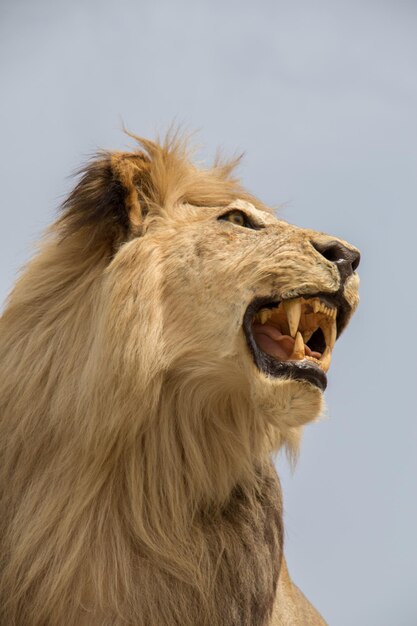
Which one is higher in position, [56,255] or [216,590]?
[56,255]

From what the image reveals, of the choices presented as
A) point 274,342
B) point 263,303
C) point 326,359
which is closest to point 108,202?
point 263,303

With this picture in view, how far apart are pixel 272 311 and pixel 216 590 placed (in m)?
1.39

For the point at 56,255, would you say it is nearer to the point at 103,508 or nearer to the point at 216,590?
the point at 103,508

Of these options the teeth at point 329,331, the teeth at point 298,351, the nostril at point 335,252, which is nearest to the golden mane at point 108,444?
the teeth at point 298,351

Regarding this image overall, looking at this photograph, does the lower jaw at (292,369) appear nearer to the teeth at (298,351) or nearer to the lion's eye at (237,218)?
the teeth at (298,351)

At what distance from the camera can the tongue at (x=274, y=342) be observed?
5656 mm

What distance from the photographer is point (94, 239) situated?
6.15m

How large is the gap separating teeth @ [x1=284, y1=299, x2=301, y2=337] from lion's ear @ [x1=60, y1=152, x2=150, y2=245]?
943 millimetres

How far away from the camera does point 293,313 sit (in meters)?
5.61

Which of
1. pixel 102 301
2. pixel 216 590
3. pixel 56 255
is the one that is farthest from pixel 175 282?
pixel 216 590

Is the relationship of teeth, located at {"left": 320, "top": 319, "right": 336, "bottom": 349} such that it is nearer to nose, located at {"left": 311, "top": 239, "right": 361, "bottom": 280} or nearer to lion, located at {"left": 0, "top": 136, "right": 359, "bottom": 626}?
lion, located at {"left": 0, "top": 136, "right": 359, "bottom": 626}

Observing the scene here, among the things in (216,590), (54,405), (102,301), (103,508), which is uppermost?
(102,301)

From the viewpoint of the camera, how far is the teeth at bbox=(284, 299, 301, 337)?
18.3 feet

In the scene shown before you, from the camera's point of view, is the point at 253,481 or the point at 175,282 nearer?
the point at 175,282
